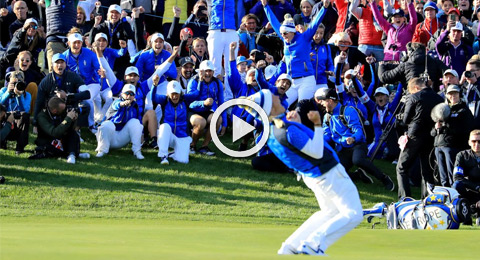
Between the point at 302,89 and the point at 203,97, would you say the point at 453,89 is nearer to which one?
the point at 302,89

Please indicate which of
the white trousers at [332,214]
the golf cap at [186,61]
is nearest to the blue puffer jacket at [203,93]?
the golf cap at [186,61]

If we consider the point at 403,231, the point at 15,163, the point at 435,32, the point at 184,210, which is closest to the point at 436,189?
the point at 403,231

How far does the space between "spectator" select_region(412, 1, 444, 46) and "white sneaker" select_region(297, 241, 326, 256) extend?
32.8 feet

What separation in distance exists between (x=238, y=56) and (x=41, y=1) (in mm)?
4811

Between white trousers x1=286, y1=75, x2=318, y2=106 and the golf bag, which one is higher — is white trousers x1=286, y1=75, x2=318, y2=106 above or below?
above

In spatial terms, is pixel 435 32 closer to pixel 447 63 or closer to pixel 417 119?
pixel 447 63

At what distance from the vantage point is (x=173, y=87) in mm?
16500

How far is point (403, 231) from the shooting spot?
39.3 ft

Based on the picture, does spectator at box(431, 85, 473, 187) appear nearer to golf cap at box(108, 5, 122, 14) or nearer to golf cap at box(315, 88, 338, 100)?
golf cap at box(315, 88, 338, 100)

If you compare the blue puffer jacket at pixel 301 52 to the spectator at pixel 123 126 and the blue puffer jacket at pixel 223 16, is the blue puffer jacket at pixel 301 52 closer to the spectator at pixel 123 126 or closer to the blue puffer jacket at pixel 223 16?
the blue puffer jacket at pixel 223 16

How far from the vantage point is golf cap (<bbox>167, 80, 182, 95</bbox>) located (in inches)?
649

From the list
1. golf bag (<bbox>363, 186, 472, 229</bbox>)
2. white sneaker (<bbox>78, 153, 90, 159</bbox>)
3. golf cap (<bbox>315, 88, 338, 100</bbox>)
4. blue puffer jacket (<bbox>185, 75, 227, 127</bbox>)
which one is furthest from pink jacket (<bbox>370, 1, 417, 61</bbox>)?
white sneaker (<bbox>78, 153, 90, 159</bbox>)

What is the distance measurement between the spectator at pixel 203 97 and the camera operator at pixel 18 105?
10.0ft

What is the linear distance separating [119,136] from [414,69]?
18.8ft
